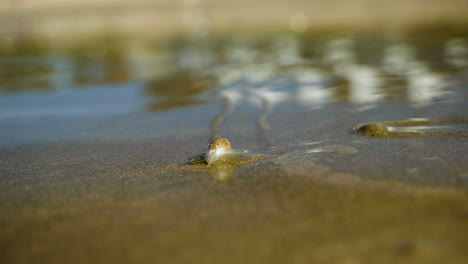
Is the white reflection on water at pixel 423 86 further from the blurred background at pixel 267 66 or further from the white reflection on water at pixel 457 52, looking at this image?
the white reflection on water at pixel 457 52

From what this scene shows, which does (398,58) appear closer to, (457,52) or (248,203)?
(457,52)

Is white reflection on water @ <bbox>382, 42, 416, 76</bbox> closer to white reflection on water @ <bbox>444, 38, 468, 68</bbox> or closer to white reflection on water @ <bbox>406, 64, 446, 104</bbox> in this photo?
white reflection on water @ <bbox>406, 64, 446, 104</bbox>

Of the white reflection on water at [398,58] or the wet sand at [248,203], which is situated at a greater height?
the white reflection on water at [398,58]

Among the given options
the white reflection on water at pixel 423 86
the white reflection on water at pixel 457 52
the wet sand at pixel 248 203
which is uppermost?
the white reflection on water at pixel 457 52

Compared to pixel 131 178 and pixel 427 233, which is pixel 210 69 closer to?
pixel 131 178

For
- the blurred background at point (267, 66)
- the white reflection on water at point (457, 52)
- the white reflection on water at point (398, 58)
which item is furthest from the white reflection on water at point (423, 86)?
the white reflection on water at point (457, 52)

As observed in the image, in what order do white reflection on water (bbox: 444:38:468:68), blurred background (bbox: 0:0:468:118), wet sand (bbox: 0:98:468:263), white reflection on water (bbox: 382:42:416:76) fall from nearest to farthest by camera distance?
wet sand (bbox: 0:98:468:263), blurred background (bbox: 0:0:468:118), white reflection on water (bbox: 382:42:416:76), white reflection on water (bbox: 444:38:468:68)

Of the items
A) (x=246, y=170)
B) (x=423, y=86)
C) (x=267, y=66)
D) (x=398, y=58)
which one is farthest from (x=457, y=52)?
(x=246, y=170)

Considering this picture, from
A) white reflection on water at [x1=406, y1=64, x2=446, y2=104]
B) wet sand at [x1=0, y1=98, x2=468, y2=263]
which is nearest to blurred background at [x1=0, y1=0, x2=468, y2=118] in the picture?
white reflection on water at [x1=406, y1=64, x2=446, y2=104]

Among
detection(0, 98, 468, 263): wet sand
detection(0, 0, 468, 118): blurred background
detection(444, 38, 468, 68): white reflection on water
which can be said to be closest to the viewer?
detection(0, 98, 468, 263): wet sand
